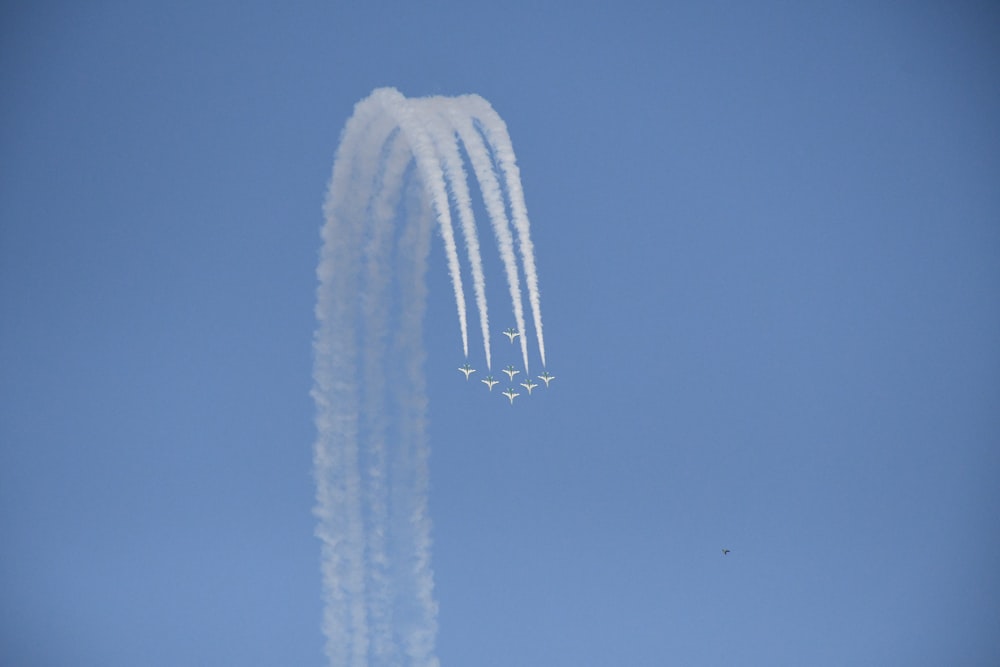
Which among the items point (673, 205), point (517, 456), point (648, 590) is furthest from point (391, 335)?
point (648, 590)

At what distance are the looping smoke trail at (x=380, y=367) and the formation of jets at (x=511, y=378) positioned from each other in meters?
0.15

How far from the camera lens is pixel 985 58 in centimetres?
814

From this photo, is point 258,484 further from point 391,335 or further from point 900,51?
point 900,51

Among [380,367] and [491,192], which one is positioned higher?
[491,192]

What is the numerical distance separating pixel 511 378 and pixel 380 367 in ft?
4.55

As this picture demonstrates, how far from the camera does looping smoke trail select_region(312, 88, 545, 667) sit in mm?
7621

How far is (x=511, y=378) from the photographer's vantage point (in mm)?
8000

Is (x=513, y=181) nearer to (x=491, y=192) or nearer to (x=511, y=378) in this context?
(x=491, y=192)

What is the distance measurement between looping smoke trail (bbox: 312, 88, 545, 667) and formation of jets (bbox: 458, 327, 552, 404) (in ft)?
0.48

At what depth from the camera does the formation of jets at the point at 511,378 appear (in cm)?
798

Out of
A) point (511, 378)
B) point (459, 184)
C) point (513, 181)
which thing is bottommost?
point (511, 378)

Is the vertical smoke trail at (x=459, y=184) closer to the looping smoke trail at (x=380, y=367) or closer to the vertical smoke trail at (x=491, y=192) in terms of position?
the looping smoke trail at (x=380, y=367)

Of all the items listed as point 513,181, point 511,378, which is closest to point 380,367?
point 511,378

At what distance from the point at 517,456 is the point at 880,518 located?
4.06 metres
